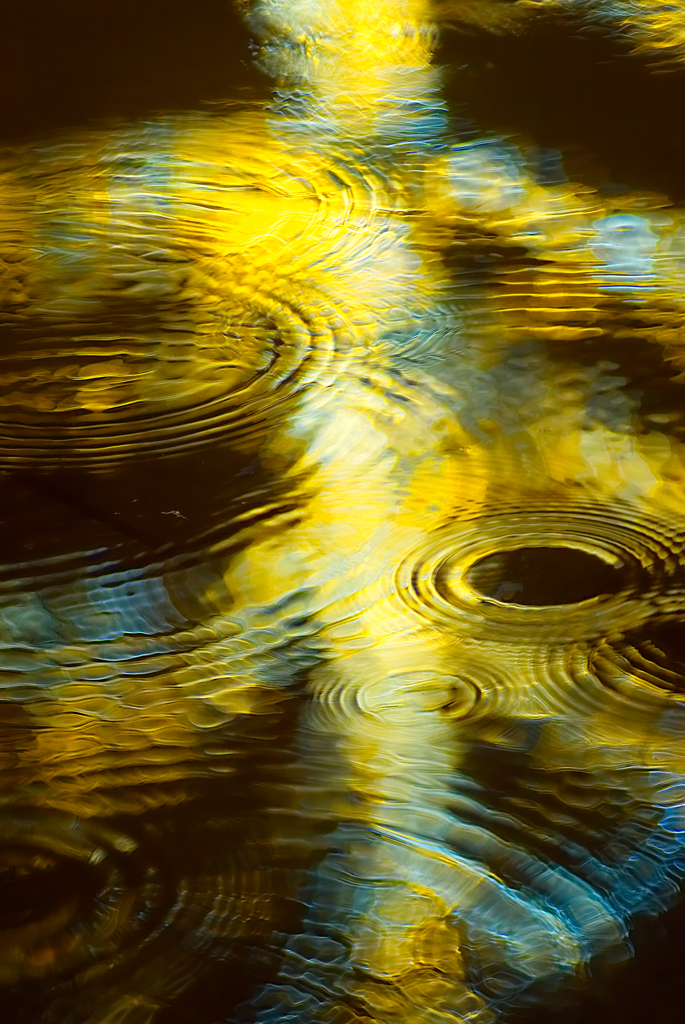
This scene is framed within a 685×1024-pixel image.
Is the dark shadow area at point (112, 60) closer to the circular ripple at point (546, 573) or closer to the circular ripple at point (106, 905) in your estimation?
the circular ripple at point (546, 573)

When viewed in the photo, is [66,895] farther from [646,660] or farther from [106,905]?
[646,660]

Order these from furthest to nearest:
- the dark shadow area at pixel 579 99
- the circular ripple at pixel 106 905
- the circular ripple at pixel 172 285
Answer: the dark shadow area at pixel 579 99 < the circular ripple at pixel 172 285 < the circular ripple at pixel 106 905

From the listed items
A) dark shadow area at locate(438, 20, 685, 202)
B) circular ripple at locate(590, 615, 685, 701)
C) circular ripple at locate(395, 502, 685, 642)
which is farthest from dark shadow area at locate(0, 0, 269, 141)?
circular ripple at locate(590, 615, 685, 701)

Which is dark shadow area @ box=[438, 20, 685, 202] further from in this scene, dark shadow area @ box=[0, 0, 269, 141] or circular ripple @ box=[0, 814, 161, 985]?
circular ripple @ box=[0, 814, 161, 985]

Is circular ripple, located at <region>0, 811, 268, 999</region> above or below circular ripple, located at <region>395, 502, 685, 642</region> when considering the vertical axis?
below

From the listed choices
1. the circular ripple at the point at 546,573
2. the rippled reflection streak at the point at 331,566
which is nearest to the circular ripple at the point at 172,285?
the rippled reflection streak at the point at 331,566

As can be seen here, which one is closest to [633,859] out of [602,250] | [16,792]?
[16,792]

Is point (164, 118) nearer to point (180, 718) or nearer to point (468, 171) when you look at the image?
point (468, 171)
